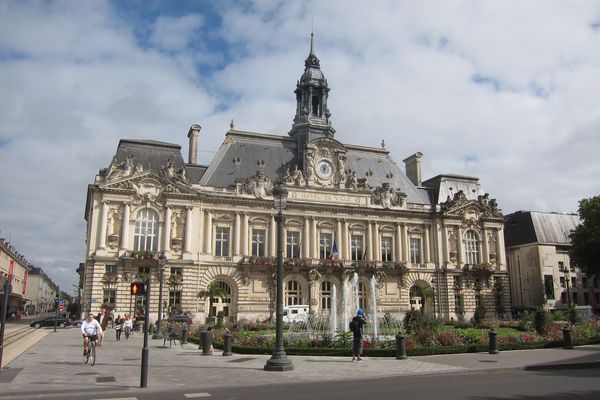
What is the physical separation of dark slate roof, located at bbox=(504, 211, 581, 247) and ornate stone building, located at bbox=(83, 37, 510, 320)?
8.30 metres

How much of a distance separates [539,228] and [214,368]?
2343 inches

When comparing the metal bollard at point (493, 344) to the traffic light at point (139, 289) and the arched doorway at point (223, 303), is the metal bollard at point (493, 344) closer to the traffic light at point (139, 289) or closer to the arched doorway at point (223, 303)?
the traffic light at point (139, 289)

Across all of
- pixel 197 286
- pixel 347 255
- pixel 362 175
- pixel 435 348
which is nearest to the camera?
pixel 435 348

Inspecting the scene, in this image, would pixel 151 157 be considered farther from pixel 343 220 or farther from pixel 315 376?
pixel 315 376

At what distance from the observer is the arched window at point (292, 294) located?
53.3 m

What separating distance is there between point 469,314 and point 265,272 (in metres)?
23.3

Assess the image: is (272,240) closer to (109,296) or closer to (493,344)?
(109,296)

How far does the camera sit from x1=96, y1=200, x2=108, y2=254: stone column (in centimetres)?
4712

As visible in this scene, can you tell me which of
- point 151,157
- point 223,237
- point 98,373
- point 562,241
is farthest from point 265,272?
point 562,241

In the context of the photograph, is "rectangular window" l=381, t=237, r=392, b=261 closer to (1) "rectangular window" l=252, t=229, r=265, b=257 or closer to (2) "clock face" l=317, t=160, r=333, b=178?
(2) "clock face" l=317, t=160, r=333, b=178

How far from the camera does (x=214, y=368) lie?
63.8 ft

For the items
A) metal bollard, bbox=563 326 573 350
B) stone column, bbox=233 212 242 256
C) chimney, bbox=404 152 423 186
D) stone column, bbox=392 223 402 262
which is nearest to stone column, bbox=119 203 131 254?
stone column, bbox=233 212 242 256

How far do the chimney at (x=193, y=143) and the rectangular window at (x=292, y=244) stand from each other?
12582 millimetres

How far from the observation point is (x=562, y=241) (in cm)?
6925
